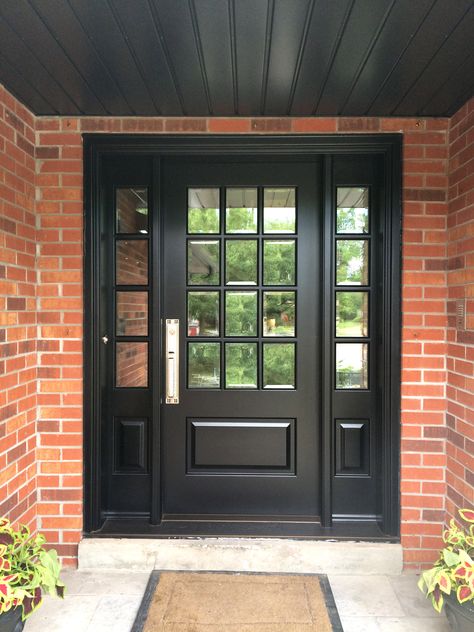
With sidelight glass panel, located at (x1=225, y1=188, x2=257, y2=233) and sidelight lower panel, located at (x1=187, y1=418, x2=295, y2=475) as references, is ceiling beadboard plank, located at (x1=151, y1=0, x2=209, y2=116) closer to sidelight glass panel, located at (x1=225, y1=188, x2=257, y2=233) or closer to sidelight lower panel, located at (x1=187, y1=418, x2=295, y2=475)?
sidelight glass panel, located at (x1=225, y1=188, x2=257, y2=233)

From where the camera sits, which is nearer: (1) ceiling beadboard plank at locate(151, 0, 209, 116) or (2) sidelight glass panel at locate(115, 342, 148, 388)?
(1) ceiling beadboard plank at locate(151, 0, 209, 116)

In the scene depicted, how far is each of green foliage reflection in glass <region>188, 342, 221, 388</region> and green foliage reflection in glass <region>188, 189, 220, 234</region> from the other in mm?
701

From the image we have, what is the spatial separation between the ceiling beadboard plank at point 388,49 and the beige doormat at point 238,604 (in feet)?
8.27

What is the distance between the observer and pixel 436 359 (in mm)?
2398

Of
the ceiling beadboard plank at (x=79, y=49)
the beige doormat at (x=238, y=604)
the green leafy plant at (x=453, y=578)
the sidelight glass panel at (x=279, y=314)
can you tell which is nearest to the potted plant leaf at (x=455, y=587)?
the green leafy plant at (x=453, y=578)

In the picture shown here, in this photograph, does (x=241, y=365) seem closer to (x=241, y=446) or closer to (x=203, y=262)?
(x=241, y=446)

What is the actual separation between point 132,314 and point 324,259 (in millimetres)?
1194

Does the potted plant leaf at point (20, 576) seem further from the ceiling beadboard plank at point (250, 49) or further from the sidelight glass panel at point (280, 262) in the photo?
the ceiling beadboard plank at point (250, 49)

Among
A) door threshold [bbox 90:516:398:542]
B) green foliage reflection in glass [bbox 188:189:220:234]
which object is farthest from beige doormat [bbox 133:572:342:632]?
green foliage reflection in glass [bbox 188:189:220:234]

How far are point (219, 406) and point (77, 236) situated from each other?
51.1 inches

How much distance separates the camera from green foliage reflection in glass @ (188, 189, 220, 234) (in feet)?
8.53

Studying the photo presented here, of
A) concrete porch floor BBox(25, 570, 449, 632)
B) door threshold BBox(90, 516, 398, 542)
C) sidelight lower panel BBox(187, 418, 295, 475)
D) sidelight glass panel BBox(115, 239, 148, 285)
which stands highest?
sidelight glass panel BBox(115, 239, 148, 285)

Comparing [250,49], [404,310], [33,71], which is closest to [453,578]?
[404,310]

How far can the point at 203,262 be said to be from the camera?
2.60 m
